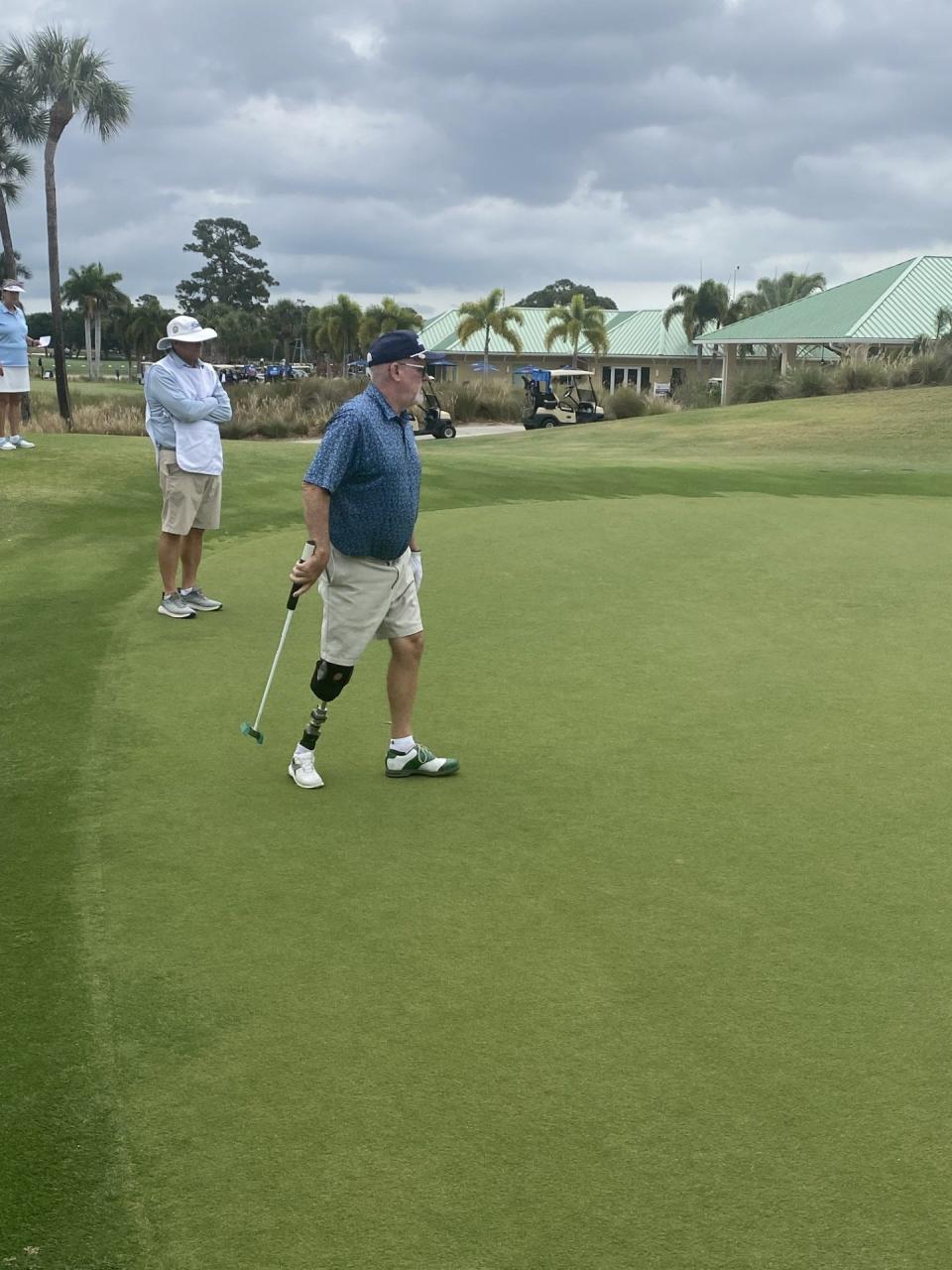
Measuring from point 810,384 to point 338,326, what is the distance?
5238 cm

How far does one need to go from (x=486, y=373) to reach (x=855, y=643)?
2683 inches

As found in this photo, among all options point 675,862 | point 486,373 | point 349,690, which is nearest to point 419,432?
point 349,690

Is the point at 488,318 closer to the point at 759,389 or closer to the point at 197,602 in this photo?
the point at 759,389

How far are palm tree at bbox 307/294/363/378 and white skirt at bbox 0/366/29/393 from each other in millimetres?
74747

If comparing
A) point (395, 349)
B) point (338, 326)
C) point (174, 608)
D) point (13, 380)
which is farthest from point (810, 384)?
point (338, 326)

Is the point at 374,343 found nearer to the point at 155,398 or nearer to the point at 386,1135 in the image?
the point at 386,1135

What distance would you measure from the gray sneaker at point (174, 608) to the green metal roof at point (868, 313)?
44694mm

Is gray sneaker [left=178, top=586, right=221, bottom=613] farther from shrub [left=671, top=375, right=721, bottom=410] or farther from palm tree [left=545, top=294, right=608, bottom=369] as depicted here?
palm tree [left=545, top=294, right=608, bottom=369]

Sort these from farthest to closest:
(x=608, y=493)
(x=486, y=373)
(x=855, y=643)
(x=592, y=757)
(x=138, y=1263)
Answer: (x=486, y=373), (x=608, y=493), (x=855, y=643), (x=592, y=757), (x=138, y=1263)

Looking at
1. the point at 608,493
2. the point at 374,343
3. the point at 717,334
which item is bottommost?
the point at 608,493

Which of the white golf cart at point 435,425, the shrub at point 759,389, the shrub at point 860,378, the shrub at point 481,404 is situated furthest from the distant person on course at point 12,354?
the shrub at point 481,404

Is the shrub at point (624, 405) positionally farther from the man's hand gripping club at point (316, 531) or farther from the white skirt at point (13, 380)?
the man's hand gripping club at point (316, 531)

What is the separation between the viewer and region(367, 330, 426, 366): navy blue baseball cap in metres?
5.32

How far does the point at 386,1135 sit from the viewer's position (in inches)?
121
